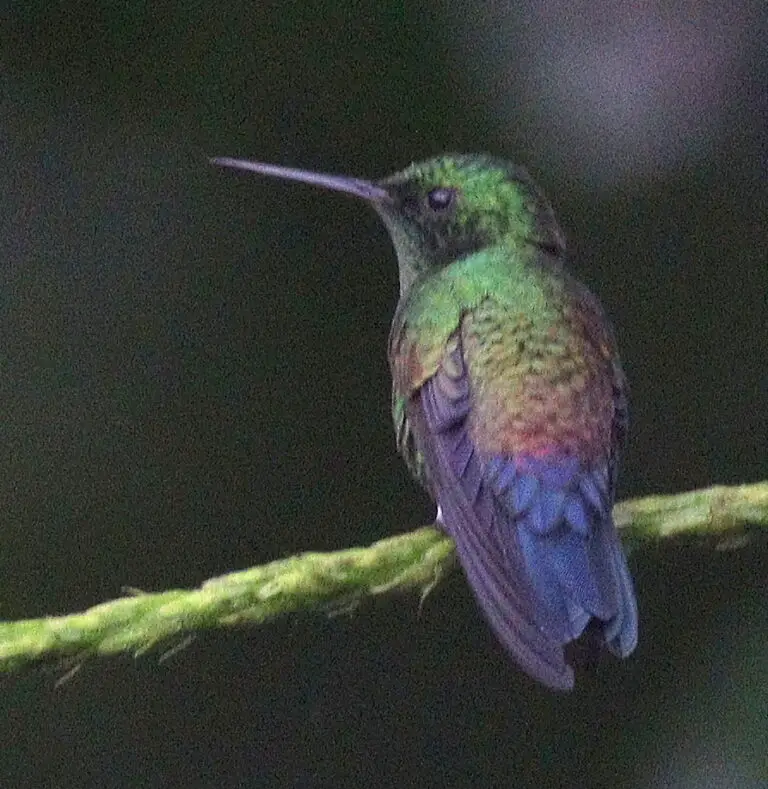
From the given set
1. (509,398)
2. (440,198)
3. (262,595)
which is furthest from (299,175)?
(262,595)

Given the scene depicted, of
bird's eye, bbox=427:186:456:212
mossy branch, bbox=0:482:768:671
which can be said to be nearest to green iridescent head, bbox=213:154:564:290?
bird's eye, bbox=427:186:456:212

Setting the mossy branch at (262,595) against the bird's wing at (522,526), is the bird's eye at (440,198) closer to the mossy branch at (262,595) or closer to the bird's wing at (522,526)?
the bird's wing at (522,526)

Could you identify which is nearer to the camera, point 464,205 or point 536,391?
point 536,391

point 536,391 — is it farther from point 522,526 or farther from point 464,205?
point 464,205

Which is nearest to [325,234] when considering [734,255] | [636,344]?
[636,344]

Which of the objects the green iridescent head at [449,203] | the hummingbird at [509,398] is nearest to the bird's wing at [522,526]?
the hummingbird at [509,398]

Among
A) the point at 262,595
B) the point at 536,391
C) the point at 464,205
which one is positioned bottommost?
the point at 262,595

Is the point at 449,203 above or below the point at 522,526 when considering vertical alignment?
above

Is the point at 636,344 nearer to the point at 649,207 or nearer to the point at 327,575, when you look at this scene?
the point at 649,207
